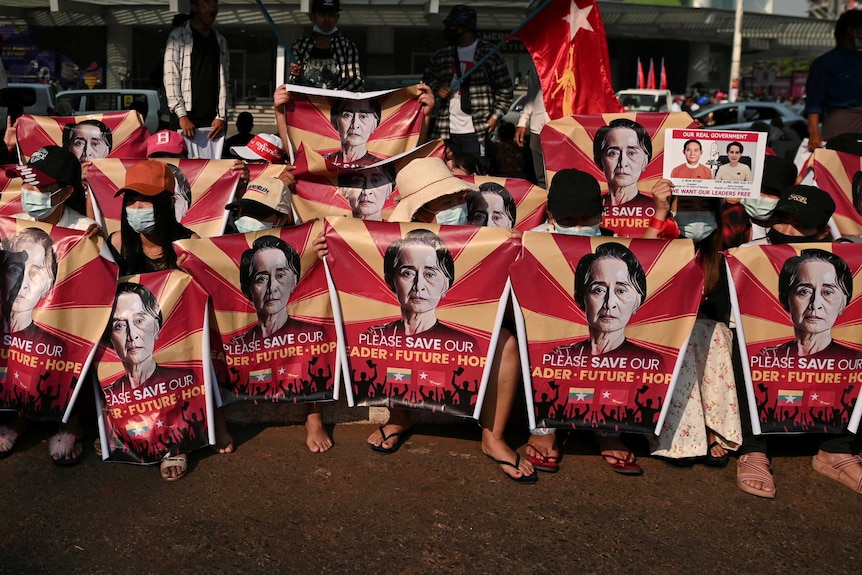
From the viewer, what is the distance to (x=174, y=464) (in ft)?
13.0

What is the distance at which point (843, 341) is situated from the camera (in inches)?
161

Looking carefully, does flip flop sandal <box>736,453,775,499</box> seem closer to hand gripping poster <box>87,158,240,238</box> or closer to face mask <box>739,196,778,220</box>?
face mask <box>739,196,778,220</box>

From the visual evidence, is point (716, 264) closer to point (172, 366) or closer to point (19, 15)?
point (172, 366)

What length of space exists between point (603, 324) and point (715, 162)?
3.60 feet

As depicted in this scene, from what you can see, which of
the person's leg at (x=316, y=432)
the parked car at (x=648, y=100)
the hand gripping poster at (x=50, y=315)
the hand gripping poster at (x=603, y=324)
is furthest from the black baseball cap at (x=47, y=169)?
the parked car at (x=648, y=100)

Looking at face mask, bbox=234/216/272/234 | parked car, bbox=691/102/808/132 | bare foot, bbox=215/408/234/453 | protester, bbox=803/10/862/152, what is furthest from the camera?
parked car, bbox=691/102/808/132

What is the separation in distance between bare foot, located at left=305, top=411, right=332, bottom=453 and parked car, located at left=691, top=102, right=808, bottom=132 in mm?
15661

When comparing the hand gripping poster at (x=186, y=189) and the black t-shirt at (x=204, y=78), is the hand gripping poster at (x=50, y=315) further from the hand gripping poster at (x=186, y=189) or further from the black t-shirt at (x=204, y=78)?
the black t-shirt at (x=204, y=78)

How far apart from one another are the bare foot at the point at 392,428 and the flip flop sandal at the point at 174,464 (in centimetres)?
90

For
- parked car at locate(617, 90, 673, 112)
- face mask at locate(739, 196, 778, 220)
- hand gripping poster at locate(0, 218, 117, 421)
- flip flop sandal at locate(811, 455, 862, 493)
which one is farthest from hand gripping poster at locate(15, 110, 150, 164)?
parked car at locate(617, 90, 673, 112)

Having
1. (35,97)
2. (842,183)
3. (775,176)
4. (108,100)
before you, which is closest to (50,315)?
(775,176)

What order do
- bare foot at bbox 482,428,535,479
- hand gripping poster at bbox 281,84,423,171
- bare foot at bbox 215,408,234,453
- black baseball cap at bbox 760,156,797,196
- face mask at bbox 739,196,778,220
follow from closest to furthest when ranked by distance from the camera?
bare foot at bbox 482,428,535,479
bare foot at bbox 215,408,234,453
face mask at bbox 739,196,778,220
black baseball cap at bbox 760,156,797,196
hand gripping poster at bbox 281,84,423,171

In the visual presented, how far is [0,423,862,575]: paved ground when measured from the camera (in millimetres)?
3334

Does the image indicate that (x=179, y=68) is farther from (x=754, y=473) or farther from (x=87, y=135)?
(x=754, y=473)
